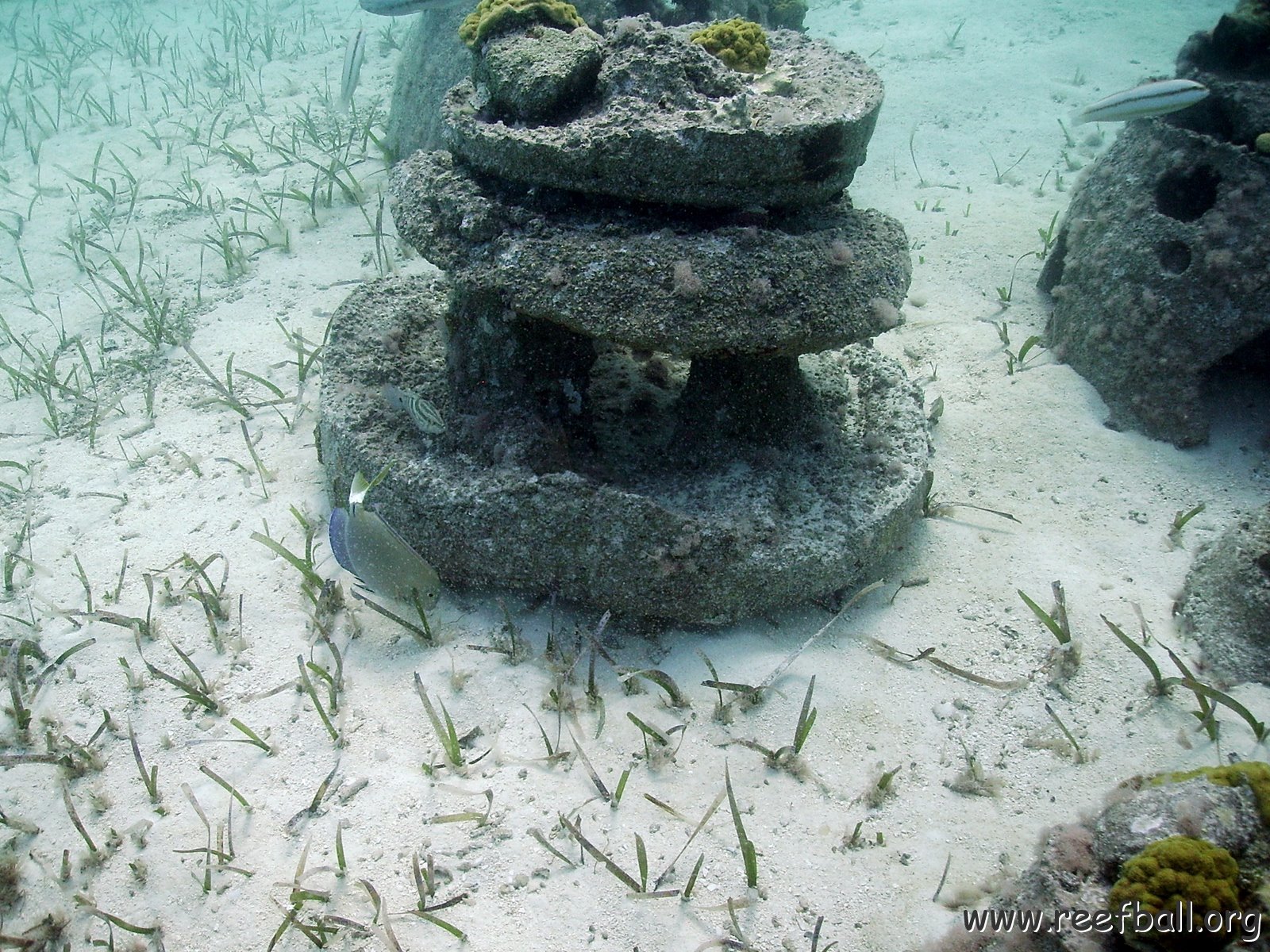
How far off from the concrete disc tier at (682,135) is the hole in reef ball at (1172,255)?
2408 mm

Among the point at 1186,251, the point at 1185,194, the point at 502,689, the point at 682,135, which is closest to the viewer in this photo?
the point at 682,135

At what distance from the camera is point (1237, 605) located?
125 inches

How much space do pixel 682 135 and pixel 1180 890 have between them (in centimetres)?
280

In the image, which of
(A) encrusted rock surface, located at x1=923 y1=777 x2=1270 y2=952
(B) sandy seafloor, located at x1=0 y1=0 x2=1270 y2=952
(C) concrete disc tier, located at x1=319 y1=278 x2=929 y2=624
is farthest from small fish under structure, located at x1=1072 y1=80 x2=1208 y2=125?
(A) encrusted rock surface, located at x1=923 y1=777 x2=1270 y2=952

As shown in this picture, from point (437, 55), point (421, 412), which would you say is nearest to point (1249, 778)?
point (421, 412)

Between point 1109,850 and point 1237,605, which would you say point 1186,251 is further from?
point 1109,850

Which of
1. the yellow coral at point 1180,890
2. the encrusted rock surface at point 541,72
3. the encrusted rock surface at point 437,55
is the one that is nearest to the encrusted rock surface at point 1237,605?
the yellow coral at point 1180,890

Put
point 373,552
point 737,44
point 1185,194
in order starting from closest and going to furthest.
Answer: point 373,552
point 737,44
point 1185,194

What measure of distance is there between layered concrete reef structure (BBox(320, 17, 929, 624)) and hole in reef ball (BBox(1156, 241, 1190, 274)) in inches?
79.8

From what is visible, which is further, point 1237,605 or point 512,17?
point 512,17

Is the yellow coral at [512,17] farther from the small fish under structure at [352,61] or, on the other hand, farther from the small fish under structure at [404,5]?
the small fish under structure at [352,61]

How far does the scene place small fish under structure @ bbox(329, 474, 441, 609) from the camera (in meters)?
2.87

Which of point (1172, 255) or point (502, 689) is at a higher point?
point (1172, 255)

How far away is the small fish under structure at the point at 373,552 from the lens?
113 inches
